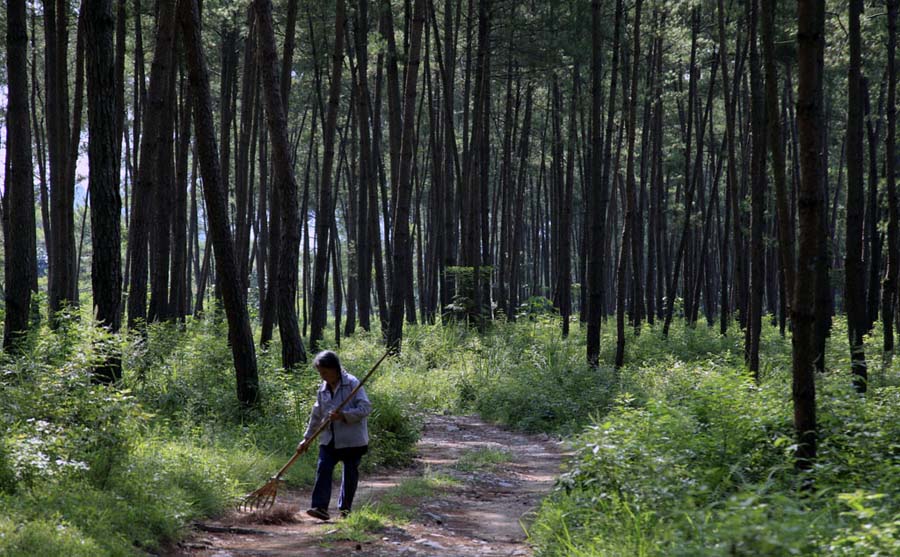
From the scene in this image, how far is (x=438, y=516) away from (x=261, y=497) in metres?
1.70

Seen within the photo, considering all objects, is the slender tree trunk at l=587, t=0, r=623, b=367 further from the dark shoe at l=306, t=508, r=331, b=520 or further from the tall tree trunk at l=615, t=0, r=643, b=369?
the dark shoe at l=306, t=508, r=331, b=520

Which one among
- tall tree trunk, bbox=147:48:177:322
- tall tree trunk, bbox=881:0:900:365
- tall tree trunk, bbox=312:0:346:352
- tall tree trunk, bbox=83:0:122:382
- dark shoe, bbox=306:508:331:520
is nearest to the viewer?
dark shoe, bbox=306:508:331:520

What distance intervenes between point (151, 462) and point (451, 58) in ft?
60.2

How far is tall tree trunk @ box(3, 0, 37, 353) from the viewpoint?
1198 centimetres

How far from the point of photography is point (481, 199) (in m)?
25.8

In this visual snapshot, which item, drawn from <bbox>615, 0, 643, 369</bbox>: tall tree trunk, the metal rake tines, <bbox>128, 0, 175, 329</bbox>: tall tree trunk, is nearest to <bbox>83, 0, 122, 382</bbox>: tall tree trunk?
the metal rake tines

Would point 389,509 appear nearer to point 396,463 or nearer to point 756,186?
point 396,463

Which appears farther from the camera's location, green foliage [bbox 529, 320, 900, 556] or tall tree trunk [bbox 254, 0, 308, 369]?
tall tree trunk [bbox 254, 0, 308, 369]

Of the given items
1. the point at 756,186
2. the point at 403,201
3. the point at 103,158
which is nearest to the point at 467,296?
the point at 403,201

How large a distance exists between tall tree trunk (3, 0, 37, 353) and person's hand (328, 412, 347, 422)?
22.1 feet

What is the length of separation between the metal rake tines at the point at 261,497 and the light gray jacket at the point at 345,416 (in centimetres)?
56

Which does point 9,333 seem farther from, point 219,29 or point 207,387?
point 219,29

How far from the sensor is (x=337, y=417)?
7.53 metres

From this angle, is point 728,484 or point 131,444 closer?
point 728,484
